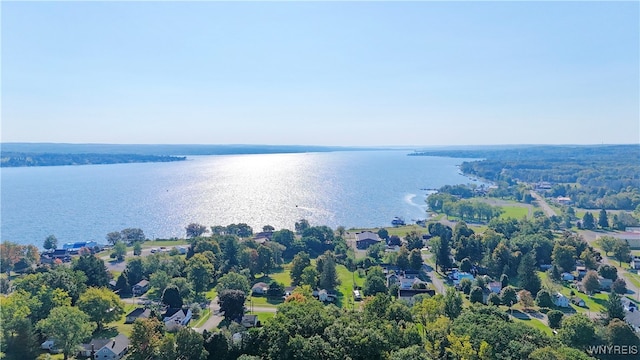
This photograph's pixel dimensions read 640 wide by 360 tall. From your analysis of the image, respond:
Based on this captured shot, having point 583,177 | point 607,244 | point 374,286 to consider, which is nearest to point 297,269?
point 374,286

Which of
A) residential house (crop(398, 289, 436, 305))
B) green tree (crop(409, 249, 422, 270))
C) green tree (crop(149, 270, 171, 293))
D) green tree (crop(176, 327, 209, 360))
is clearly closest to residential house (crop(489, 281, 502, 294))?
residential house (crop(398, 289, 436, 305))

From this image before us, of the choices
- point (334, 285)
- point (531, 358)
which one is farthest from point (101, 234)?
point (531, 358)

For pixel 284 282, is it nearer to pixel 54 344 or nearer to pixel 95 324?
pixel 95 324

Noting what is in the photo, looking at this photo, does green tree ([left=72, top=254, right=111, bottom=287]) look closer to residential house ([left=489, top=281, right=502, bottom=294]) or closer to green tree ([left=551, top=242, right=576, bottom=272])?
residential house ([left=489, top=281, right=502, bottom=294])

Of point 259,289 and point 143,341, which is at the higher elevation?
point 143,341

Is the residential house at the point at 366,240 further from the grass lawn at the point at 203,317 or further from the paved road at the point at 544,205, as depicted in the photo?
the paved road at the point at 544,205

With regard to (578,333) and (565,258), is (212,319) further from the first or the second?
(565,258)
